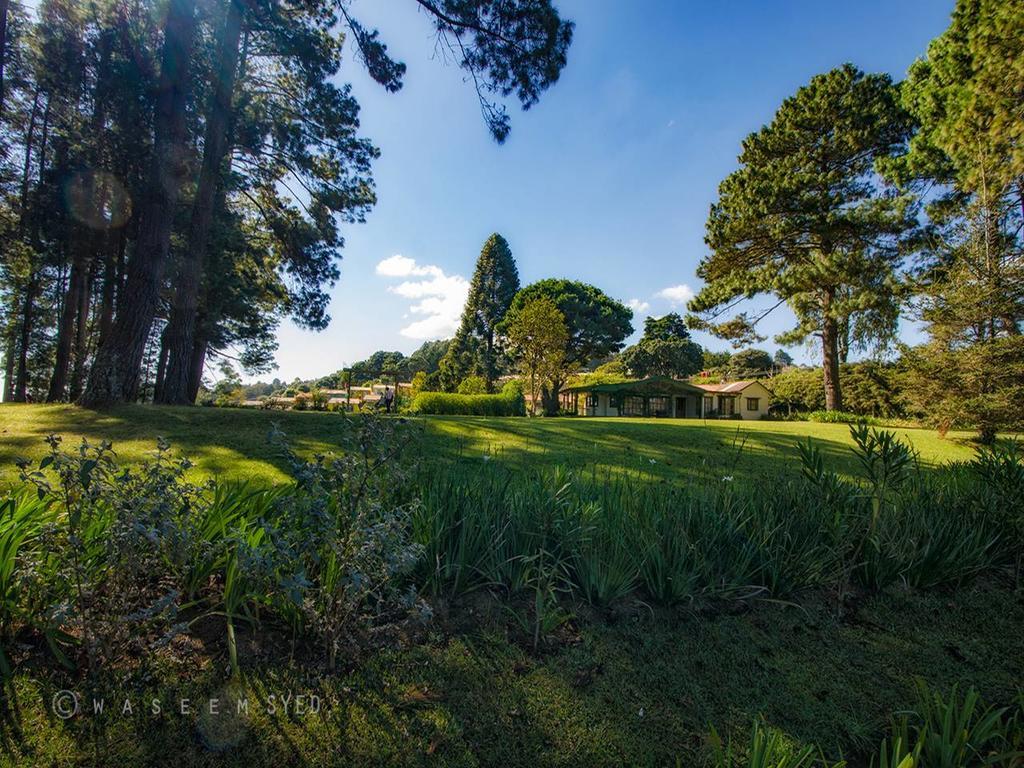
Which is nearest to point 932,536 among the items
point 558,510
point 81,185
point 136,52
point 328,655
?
point 558,510

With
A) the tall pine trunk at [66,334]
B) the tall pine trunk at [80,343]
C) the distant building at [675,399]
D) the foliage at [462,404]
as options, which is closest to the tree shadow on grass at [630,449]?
the foliage at [462,404]

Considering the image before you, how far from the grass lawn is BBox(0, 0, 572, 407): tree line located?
1161mm

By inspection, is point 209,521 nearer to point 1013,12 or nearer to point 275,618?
point 275,618

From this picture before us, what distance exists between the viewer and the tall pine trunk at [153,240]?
6.86 metres

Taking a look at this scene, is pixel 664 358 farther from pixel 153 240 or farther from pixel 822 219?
pixel 153 240

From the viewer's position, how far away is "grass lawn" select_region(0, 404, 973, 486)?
4.64 m

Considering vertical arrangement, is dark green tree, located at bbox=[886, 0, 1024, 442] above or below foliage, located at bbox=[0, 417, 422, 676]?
above

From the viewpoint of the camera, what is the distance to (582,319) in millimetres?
40062

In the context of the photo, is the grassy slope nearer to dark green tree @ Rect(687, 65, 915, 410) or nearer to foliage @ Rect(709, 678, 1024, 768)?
foliage @ Rect(709, 678, 1024, 768)

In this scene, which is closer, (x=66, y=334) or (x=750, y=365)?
(x=66, y=334)

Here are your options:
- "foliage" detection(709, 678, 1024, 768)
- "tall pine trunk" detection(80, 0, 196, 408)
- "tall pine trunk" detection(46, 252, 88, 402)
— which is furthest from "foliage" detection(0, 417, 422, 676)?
"tall pine trunk" detection(46, 252, 88, 402)

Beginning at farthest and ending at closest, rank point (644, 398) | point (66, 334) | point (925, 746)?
point (644, 398), point (66, 334), point (925, 746)

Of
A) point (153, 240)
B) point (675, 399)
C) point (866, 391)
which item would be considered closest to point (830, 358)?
Result: point (866, 391)

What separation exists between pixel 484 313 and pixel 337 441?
37576mm
